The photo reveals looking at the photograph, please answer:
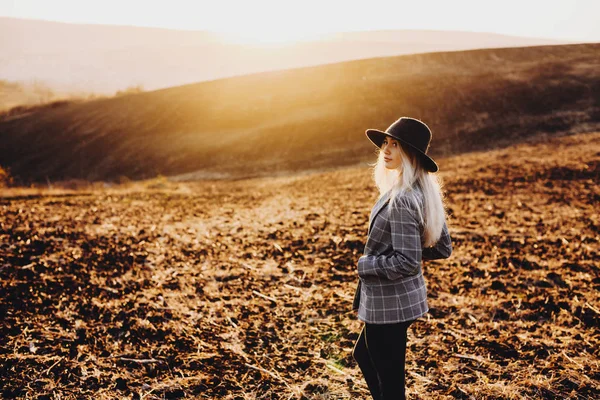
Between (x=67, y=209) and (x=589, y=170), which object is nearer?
(x=67, y=209)

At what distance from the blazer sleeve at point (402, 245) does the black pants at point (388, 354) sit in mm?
424

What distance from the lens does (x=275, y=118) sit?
124ft

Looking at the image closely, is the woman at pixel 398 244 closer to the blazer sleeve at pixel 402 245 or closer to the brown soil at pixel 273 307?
the blazer sleeve at pixel 402 245

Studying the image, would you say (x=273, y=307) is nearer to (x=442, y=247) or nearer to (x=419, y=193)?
(x=442, y=247)

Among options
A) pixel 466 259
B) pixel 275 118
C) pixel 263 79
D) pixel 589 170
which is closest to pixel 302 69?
pixel 263 79

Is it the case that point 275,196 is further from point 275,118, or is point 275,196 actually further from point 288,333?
point 275,118

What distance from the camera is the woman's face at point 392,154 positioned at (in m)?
2.65

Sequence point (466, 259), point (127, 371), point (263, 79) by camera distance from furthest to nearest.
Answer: point (263, 79) → point (466, 259) → point (127, 371)

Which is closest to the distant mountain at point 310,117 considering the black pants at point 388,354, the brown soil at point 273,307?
the brown soil at point 273,307

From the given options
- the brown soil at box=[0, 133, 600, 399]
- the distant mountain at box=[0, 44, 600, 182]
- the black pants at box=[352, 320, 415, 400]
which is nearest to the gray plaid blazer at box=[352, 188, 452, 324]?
the black pants at box=[352, 320, 415, 400]

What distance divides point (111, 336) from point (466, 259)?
20.2ft

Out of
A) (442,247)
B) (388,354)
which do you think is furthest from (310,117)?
(388,354)

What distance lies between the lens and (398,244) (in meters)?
2.50

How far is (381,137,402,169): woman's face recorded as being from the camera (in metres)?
2.65
